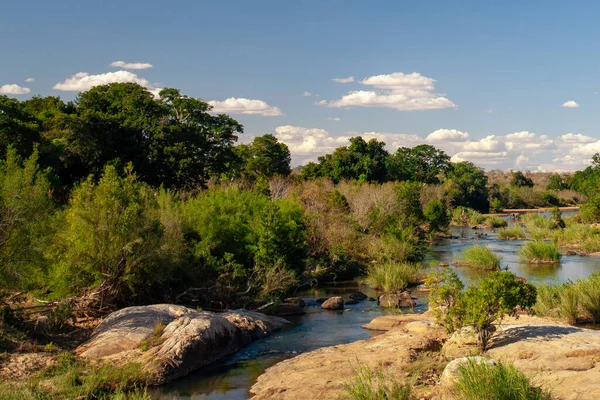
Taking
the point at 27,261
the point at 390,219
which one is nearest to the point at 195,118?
the point at 390,219

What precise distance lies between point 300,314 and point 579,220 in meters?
42.5

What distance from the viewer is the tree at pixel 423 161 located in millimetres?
93500

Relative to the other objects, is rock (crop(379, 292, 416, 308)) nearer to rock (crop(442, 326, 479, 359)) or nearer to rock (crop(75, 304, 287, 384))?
rock (crop(75, 304, 287, 384))

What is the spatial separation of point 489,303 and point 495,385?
492cm

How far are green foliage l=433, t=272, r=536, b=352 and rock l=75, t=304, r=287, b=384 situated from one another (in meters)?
7.45

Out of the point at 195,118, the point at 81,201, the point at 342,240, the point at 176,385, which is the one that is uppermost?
the point at 195,118

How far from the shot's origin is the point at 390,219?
42.6 meters

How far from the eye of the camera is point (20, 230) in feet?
62.6

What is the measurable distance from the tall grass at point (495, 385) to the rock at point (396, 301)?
14.3 metres

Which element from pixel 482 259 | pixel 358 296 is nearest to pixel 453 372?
pixel 358 296

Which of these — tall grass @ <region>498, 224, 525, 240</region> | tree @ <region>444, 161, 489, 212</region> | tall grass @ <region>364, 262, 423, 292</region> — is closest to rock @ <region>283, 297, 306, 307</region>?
tall grass @ <region>364, 262, 423, 292</region>

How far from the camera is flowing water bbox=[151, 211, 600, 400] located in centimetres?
1662

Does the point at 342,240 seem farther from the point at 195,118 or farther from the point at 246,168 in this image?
the point at 246,168

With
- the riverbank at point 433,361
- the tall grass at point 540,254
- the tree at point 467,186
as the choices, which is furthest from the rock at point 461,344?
the tree at point 467,186
